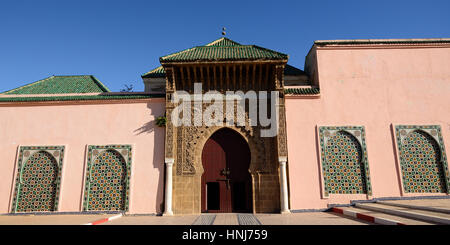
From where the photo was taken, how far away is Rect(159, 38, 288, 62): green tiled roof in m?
7.02

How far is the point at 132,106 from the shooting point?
7.43 meters

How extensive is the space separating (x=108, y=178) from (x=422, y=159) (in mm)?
7802

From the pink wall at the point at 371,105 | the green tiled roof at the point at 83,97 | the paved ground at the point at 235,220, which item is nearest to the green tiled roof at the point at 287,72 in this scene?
the pink wall at the point at 371,105

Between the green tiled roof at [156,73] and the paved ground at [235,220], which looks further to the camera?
the green tiled roof at [156,73]

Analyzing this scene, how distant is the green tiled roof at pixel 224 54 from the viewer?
7.02m

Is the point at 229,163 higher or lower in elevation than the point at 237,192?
higher

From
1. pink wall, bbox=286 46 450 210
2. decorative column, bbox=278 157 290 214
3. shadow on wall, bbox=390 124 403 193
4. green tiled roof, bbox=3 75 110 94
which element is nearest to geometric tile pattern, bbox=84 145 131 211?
green tiled roof, bbox=3 75 110 94

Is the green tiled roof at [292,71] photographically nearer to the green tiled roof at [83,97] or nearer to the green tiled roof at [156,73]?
the green tiled roof at [156,73]

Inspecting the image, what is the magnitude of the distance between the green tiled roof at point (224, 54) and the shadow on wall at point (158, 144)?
132 centimetres

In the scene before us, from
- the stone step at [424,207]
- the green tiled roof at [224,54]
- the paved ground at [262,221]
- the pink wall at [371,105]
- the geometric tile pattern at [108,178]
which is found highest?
the green tiled roof at [224,54]

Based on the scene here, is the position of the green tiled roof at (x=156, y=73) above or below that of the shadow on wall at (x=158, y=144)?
above

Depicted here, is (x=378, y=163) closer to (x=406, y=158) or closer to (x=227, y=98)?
(x=406, y=158)

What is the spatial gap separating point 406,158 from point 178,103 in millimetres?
5881

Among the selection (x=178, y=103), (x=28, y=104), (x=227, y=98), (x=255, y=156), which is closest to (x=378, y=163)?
(x=255, y=156)
